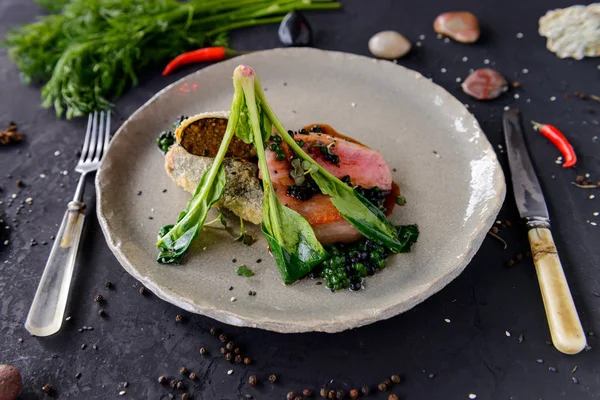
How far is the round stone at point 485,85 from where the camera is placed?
13.8 feet

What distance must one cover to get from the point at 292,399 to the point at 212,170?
1292 millimetres

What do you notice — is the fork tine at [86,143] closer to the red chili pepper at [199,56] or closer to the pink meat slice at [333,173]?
the red chili pepper at [199,56]

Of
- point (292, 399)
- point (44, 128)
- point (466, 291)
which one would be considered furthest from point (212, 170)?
point (44, 128)

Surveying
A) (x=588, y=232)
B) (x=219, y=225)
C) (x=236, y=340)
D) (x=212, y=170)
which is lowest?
(x=588, y=232)

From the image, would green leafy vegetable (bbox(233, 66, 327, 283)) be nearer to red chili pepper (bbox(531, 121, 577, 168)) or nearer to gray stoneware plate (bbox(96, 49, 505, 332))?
gray stoneware plate (bbox(96, 49, 505, 332))

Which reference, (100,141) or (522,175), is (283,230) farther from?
(100,141)

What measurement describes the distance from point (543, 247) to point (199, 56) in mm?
3113

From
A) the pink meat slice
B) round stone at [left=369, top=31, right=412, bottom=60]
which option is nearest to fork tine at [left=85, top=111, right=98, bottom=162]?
the pink meat slice

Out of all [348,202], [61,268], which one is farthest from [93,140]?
A: [348,202]

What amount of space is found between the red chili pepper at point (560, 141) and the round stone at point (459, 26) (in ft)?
3.66

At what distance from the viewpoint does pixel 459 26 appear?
15.3 feet

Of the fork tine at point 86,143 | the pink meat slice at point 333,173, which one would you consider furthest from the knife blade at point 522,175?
the fork tine at point 86,143

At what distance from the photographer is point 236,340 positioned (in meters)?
2.96

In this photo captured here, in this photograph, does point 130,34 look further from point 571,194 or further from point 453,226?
point 571,194
